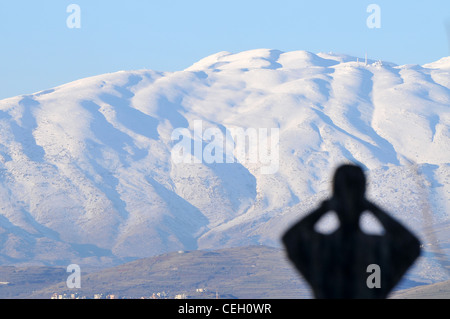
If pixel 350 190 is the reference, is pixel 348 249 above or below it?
below

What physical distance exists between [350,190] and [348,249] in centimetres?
53

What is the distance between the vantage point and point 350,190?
327 inches

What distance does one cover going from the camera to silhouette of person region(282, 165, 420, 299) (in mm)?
8164

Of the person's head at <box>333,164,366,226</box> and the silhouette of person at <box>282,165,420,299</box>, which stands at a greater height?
the person's head at <box>333,164,366,226</box>

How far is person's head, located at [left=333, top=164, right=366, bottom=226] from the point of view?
8172mm

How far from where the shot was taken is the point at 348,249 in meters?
8.31

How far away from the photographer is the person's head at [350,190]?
817 cm
